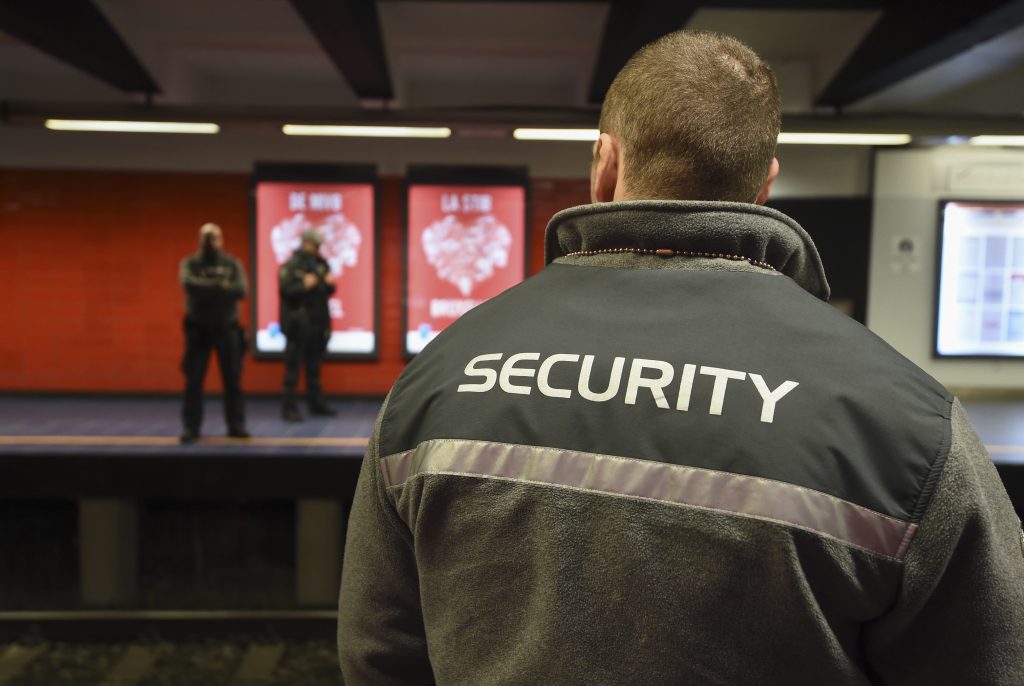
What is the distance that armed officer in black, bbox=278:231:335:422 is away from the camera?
6.53m

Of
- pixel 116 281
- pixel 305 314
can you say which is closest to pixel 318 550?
pixel 305 314

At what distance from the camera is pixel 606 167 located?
3.28ft

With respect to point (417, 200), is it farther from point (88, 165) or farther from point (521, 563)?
point (521, 563)

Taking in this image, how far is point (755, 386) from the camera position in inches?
31.4

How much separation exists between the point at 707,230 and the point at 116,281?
27.9 ft

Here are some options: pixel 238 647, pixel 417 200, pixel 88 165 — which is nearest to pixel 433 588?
pixel 238 647

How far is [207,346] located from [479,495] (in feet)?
17.8

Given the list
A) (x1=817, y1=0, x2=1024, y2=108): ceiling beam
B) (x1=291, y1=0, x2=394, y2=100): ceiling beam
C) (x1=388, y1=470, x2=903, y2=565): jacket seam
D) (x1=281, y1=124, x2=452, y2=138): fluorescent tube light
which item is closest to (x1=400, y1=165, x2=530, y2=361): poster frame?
(x1=291, y1=0, x2=394, y2=100): ceiling beam

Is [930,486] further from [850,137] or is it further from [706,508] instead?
[850,137]

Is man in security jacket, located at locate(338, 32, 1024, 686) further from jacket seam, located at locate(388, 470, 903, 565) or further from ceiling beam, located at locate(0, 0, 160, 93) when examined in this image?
ceiling beam, located at locate(0, 0, 160, 93)

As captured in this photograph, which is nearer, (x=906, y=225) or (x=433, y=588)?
(x=433, y=588)

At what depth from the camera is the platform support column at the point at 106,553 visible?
4945 millimetres

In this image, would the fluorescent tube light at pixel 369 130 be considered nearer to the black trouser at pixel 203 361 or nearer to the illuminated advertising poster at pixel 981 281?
the black trouser at pixel 203 361

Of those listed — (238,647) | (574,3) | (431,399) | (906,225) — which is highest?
(574,3)
